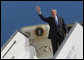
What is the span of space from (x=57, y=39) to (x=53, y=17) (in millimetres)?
342

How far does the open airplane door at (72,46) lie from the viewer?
173 inches

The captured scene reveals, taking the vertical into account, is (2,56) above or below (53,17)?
below

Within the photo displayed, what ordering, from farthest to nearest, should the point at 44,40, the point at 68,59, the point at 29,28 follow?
the point at 29,28 < the point at 44,40 < the point at 68,59

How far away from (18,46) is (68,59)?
1577 millimetres

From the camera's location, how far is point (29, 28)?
7211 mm

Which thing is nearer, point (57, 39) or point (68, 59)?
point (68, 59)

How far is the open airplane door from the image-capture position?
4.41 metres

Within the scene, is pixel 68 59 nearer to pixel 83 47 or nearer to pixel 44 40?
pixel 83 47

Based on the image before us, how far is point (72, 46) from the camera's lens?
486 cm

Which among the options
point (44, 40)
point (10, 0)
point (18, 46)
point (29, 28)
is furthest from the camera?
point (10, 0)

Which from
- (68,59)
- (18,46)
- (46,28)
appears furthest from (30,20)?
(68,59)

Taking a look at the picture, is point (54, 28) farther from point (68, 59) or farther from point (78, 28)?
point (68, 59)

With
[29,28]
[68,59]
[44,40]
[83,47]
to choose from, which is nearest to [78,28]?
[83,47]

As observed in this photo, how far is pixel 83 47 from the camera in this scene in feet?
17.4
